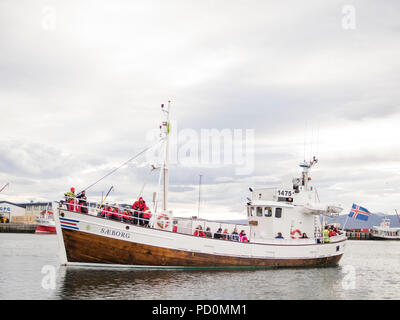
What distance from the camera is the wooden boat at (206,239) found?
24.4 m

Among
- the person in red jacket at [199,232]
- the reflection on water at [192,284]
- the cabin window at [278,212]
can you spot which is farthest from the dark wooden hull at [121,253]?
the cabin window at [278,212]

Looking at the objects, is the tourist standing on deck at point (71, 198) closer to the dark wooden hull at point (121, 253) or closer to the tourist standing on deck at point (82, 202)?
the tourist standing on deck at point (82, 202)

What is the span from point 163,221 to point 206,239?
10.2 feet

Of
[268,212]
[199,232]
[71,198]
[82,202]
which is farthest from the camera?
[268,212]

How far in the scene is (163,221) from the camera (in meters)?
25.8

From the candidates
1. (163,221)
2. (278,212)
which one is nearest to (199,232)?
(163,221)

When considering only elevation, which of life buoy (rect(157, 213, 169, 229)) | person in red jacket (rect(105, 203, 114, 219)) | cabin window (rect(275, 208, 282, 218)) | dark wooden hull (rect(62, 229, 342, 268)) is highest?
cabin window (rect(275, 208, 282, 218))

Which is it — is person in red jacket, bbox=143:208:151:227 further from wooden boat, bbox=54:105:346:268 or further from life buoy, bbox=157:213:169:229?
life buoy, bbox=157:213:169:229

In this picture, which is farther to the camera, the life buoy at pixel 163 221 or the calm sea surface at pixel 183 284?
the life buoy at pixel 163 221

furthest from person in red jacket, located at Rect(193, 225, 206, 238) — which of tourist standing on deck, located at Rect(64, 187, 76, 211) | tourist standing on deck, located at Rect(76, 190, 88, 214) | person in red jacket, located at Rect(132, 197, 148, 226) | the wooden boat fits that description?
tourist standing on deck, located at Rect(64, 187, 76, 211)

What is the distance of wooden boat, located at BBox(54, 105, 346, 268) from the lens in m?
24.4

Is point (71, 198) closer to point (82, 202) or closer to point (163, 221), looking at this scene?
point (82, 202)

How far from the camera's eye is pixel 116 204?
2570cm
